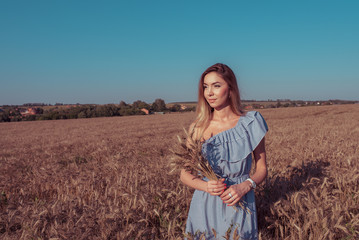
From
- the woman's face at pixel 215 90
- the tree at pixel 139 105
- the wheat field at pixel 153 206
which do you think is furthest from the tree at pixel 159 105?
the woman's face at pixel 215 90

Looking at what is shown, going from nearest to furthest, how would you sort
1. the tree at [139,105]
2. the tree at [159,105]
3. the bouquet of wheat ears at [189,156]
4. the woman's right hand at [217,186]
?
the bouquet of wheat ears at [189,156] < the woman's right hand at [217,186] < the tree at [159,105] < the tree at [139,105]

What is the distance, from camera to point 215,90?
2203 mm

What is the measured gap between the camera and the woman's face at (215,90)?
86.2 inches

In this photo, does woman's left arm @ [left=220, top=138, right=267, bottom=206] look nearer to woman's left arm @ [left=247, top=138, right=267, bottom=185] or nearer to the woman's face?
woman's left arm @ [left=247, top=138, right=267, bottom=185]

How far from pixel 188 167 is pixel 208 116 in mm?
772

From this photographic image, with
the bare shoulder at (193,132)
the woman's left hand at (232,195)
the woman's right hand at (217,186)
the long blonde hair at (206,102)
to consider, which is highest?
the long blonde hair at (206,102)

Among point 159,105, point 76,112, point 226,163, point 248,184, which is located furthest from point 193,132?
point 159,105

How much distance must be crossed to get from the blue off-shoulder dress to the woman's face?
0.95 ft

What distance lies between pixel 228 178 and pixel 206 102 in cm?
78

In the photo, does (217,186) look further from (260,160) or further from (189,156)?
(260,160)

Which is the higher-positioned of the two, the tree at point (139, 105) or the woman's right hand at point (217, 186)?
the tree at point (139, 105)

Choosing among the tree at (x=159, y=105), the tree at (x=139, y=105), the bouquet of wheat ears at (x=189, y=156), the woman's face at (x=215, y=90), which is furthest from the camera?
the tree at (x=139, y=105)

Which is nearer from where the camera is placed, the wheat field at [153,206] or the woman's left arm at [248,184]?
the woman's left arm at [248,184]

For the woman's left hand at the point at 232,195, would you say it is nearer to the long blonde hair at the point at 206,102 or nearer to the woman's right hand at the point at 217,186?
the woman's right hand at the point at 217,186
